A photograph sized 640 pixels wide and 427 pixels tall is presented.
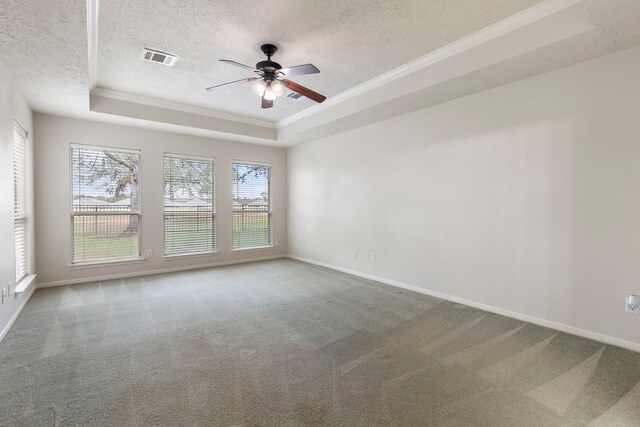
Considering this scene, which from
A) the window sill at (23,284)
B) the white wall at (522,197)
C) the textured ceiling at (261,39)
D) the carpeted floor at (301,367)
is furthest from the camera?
the window sill at (23,284)

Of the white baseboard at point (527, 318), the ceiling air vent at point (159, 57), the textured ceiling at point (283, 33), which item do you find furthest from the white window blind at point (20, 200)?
the white baseboard at point (527, 318)

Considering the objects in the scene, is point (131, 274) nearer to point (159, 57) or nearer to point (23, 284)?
point (23, 284)

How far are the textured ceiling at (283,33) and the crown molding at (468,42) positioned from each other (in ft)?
0.30

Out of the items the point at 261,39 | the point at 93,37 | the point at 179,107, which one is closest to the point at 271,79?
the point at 261,39

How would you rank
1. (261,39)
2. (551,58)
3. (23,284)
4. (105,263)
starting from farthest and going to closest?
(105,263) < (23,284) < (261,39) < (551,58)

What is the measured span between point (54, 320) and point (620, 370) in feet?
16.5

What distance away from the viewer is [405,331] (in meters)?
2.89

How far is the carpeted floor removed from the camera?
1.76 m

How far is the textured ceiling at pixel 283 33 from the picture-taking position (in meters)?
2.44

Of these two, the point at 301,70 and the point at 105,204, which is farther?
the point at 105,204

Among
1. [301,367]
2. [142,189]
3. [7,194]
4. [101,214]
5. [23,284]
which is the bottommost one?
[301,367]

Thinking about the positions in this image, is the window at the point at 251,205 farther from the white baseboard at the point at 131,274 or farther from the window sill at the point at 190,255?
the window sill at the point at 190,255

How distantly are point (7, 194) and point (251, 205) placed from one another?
3781mm

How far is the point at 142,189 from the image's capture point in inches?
199
